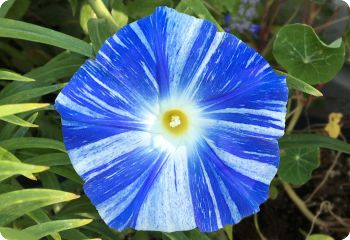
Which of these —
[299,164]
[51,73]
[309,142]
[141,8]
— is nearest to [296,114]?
[299,164]

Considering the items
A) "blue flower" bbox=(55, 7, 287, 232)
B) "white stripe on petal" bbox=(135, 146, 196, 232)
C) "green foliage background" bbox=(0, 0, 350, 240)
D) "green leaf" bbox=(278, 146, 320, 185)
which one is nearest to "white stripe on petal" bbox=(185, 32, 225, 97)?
"blue flower" bbox=(55, 7, 287, 232)

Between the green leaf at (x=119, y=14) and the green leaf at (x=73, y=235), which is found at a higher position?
the green leaf at (x=119, y=14)

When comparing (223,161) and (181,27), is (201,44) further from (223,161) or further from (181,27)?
(223,161)

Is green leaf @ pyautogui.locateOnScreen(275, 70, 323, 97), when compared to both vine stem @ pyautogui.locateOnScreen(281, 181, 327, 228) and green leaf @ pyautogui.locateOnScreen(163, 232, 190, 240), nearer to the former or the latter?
green leaf @ pyautogui.locateOnScreen(163, 232, 190, 240)

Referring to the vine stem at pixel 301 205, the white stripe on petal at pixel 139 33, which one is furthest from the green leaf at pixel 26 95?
the vine stem at pixel 301 205

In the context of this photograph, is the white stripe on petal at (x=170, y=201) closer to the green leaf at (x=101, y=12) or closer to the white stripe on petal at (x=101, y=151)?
the white stripe on petal at (x=101, y=151)

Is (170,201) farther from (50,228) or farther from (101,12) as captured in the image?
(101,12)
